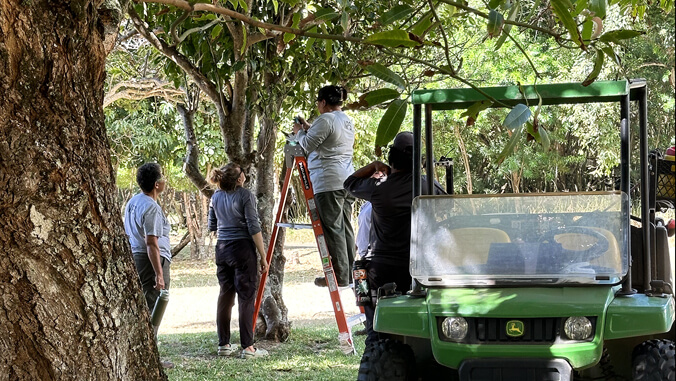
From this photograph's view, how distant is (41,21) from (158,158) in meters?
17.0

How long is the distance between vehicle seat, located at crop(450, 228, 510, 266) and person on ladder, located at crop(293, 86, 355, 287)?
294 centimetres

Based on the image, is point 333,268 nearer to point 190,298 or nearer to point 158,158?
point 190,298

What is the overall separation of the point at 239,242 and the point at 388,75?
537 centimetres

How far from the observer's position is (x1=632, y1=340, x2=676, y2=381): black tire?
170 inches

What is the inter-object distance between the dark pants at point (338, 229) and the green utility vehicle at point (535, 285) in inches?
104

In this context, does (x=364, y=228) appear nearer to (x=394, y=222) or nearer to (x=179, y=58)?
(x=179, y=58)

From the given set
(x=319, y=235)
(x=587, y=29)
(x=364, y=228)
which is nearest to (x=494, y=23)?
(x=587, y=29)

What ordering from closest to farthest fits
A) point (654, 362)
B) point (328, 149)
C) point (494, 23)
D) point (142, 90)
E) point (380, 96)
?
point (494, 23) < point (380, 96) < point (654, 362) < point (328, 149) < point (142, 90)

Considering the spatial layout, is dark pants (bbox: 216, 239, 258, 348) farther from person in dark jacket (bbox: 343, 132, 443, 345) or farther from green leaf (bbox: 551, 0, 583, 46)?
green leaf (bbox: 551, 0, 583, 46)

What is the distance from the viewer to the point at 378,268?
5914mm

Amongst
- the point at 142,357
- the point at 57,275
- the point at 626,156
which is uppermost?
the point at 626,156

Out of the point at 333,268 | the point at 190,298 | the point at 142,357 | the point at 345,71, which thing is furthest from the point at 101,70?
the point at 190,298

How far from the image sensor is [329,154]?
805 centimetres

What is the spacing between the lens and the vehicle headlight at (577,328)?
440 centimetres
